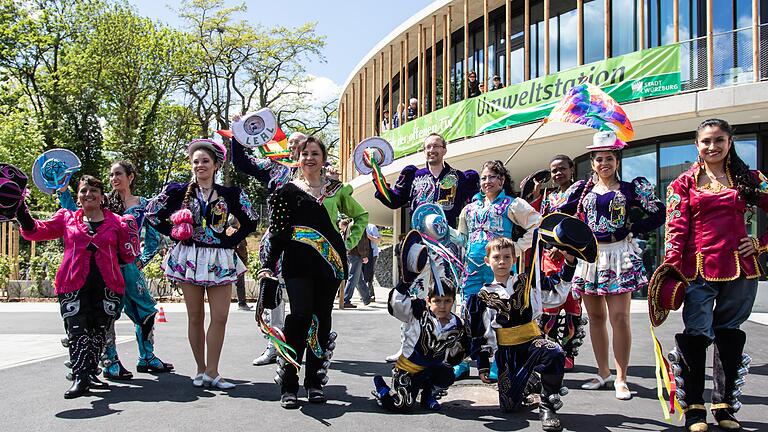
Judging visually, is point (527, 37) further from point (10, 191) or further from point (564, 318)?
point (10, 191)

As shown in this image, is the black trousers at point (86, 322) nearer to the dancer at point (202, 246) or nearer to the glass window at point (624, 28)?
the dancer at point (202, 246)

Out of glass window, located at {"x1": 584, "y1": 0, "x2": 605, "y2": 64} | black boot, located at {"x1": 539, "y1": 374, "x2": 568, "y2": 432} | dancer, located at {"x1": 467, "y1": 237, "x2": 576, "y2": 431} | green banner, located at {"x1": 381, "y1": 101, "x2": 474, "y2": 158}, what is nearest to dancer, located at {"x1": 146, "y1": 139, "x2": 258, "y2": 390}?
dancer, located at {"x1": 467, "y1": 237, "x2": 576, "y2": 431}

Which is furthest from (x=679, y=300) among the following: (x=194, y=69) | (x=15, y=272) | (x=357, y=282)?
(x=194, y=69)

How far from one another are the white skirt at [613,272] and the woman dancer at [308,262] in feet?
6.25

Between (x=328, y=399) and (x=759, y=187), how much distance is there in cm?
336

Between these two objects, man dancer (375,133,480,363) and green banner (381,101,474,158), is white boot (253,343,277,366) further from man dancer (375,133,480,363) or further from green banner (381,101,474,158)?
green banner (381,101,474,158)

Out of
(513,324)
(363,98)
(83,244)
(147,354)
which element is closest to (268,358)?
(147,354)

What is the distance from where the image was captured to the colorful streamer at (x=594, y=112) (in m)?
5.66

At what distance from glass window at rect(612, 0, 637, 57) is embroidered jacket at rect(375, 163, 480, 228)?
13484 millimetres

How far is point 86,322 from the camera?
539 centimetres

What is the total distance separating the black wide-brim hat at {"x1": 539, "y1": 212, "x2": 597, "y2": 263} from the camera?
446cm

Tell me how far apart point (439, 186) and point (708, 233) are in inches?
106

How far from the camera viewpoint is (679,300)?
435cm

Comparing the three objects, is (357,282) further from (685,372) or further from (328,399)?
(685,372)
